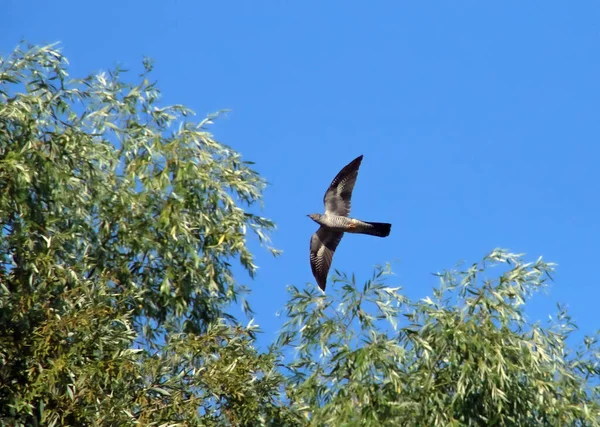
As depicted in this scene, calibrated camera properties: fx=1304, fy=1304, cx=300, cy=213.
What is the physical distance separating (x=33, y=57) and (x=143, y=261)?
310 centimetres

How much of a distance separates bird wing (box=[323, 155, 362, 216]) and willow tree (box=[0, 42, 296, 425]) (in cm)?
112

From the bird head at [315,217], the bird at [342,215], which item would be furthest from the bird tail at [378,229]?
the bird head at [315,217]

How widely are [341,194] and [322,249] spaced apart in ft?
3.41

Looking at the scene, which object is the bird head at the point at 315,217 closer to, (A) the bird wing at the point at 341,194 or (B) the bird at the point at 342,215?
(B) the bird at the point at 342,215

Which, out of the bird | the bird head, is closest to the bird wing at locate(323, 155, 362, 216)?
the bird

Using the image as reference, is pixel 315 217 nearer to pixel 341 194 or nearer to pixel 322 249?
pixel 341 194

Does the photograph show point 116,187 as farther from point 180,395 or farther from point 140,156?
point 180,395

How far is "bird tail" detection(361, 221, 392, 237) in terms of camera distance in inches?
692

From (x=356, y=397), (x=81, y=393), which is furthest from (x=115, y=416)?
(x=356, y=397)

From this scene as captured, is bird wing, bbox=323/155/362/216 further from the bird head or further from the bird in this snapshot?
the bird head

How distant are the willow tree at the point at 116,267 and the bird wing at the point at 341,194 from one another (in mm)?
1117

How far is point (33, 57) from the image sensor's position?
17047 millimetres

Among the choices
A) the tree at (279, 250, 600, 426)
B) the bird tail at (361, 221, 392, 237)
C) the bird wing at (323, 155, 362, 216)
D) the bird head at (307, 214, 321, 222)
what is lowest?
the tree at (279, 250, 600, 426)

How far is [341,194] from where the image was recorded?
58.2ft
